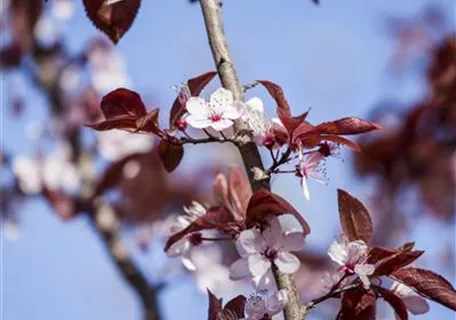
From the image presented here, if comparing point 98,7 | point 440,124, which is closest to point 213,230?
point 98,7

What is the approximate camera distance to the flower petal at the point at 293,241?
3.35 ft

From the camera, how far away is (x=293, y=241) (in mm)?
1034

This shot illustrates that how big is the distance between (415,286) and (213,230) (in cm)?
25

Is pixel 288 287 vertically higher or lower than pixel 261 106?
lower

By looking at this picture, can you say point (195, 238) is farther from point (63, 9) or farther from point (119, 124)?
point (63, 9)

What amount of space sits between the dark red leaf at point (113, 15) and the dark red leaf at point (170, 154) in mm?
172

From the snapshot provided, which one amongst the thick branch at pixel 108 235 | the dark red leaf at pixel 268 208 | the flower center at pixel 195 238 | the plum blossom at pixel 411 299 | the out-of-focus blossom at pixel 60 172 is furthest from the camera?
the out-of-focus blossom at pixel 60 172

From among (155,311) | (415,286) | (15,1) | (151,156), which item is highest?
(15,1)

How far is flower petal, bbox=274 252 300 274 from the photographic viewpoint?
3.29 ft

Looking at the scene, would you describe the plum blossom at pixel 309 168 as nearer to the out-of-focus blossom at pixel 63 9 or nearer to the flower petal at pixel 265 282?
the flower petal at pixel 265 282

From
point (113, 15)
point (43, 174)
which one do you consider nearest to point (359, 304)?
point (113, 15)

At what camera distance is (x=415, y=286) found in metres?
1.03

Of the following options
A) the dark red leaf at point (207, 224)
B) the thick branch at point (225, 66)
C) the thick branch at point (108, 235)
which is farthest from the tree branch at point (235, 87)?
the thick branch at point (108, 235)

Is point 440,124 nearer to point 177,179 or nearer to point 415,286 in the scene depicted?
point 177,179
